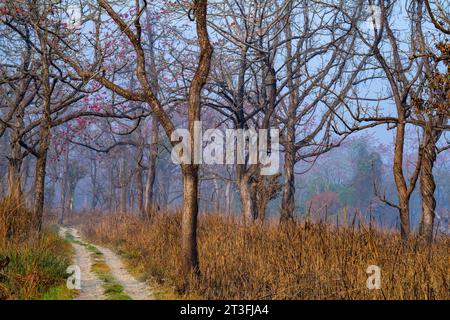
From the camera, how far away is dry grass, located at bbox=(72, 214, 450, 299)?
18.9 feet

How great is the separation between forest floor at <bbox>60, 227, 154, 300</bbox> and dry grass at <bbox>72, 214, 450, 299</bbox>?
15.7 inches

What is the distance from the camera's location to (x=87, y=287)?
7.97 metres

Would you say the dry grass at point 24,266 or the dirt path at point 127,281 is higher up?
the dry grass at point 24,266

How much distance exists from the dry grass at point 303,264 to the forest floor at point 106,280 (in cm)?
40

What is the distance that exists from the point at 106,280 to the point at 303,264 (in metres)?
3.74

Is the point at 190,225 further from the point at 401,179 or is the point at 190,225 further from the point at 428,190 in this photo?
the point at 428,190

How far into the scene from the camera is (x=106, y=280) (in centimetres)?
862

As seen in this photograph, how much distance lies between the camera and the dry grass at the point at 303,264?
226 inches

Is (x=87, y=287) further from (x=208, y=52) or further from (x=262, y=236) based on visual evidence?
(x=208, y=52)

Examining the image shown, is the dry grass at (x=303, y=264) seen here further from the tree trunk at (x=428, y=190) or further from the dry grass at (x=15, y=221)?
the dry grass at (x=15, y=221)

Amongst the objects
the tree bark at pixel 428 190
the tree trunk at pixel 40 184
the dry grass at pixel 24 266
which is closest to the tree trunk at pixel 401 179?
the tree bark at pixel 428 190

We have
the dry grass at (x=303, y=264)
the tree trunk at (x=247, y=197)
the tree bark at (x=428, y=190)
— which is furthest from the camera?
the tree trunk at (x=247, y=197)

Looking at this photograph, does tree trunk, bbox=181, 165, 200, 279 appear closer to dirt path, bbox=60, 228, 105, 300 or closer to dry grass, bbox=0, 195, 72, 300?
dirt path, bbox=60, 228, 105, 300

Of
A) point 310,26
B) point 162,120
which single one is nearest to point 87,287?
point 162,120
